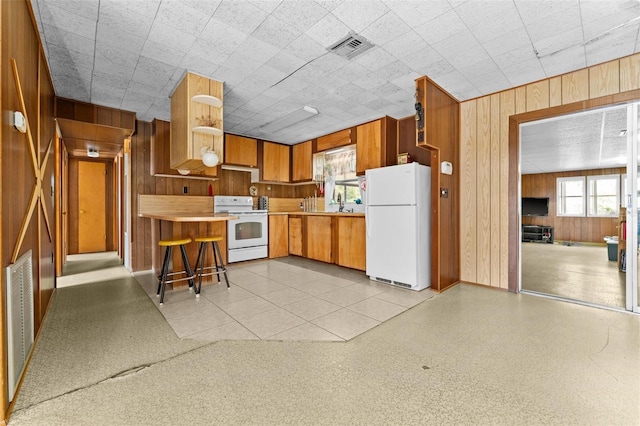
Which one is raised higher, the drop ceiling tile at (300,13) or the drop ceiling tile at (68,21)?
the drop ceiling tile at (300,13)

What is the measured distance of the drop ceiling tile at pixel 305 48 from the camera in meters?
2.60

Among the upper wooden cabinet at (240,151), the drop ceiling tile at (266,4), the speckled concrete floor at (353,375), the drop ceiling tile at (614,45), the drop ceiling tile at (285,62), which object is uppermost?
the drop ceiling tile at (285,62)

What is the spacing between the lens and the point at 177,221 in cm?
330

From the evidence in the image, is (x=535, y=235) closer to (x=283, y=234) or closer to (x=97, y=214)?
(x=283, y=234)

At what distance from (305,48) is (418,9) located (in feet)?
3.42

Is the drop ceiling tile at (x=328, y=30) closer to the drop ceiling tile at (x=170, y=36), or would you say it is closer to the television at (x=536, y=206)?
the drop ceiling tile at (x=170, y=36)

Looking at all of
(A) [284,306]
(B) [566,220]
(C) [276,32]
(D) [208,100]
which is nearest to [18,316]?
(A) [284,306]

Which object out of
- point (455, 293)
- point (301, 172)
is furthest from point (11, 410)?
point (301, 172)

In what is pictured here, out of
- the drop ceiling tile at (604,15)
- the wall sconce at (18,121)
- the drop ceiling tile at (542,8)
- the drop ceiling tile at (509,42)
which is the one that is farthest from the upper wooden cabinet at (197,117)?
the drop ceiling tile at (604,15)

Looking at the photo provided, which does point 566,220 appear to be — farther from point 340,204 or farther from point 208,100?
point 208,100

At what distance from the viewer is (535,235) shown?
9.44 m

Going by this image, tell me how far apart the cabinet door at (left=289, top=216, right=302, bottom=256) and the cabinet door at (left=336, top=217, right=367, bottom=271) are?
112 centimetres

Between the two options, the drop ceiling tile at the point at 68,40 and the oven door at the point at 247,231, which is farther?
the oven door at the point at 247,231

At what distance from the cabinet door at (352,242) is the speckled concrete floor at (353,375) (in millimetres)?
1913
